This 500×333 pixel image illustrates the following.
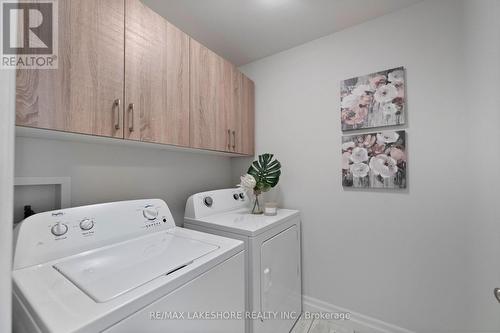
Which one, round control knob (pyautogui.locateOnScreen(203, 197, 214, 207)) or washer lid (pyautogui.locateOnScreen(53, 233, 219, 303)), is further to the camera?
round control knob (pyautogui.locateOnScreen(203, 197, 214, 207))

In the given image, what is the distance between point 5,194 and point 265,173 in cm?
149

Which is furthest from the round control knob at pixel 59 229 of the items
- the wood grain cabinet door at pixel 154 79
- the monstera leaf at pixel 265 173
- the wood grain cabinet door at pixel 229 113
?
the monstera leaf at pixel 265 173

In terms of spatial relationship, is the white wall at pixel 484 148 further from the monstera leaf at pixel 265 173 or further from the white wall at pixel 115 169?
the white wall at pixel 115 169

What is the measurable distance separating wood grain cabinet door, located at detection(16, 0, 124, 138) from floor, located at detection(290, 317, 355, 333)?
1964mm

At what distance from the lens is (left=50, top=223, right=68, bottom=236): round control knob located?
875mm

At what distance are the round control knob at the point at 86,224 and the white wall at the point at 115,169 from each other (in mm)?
314

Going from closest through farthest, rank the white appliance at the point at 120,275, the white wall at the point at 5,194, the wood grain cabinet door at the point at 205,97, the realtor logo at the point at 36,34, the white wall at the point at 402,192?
the white wall at the point at 5,194 < the white appliance at the point at 120,275 < the realtor logo at the point at 36,34 < the white wall at the point at 402,192 < the wood grain cabinet door at the point at 205,97

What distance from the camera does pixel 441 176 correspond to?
1392 millimetres

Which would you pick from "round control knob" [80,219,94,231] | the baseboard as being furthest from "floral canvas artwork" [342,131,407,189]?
"round control knob" [80,219,94,231]

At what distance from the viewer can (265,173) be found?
70.1 inches

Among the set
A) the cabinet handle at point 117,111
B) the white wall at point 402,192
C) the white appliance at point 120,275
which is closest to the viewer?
the white appliance at point 120,275

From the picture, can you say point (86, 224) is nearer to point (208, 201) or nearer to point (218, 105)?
point (208, 201)

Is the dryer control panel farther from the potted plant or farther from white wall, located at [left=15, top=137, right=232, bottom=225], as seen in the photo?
the potted plant

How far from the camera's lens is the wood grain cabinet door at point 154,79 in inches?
43.3
